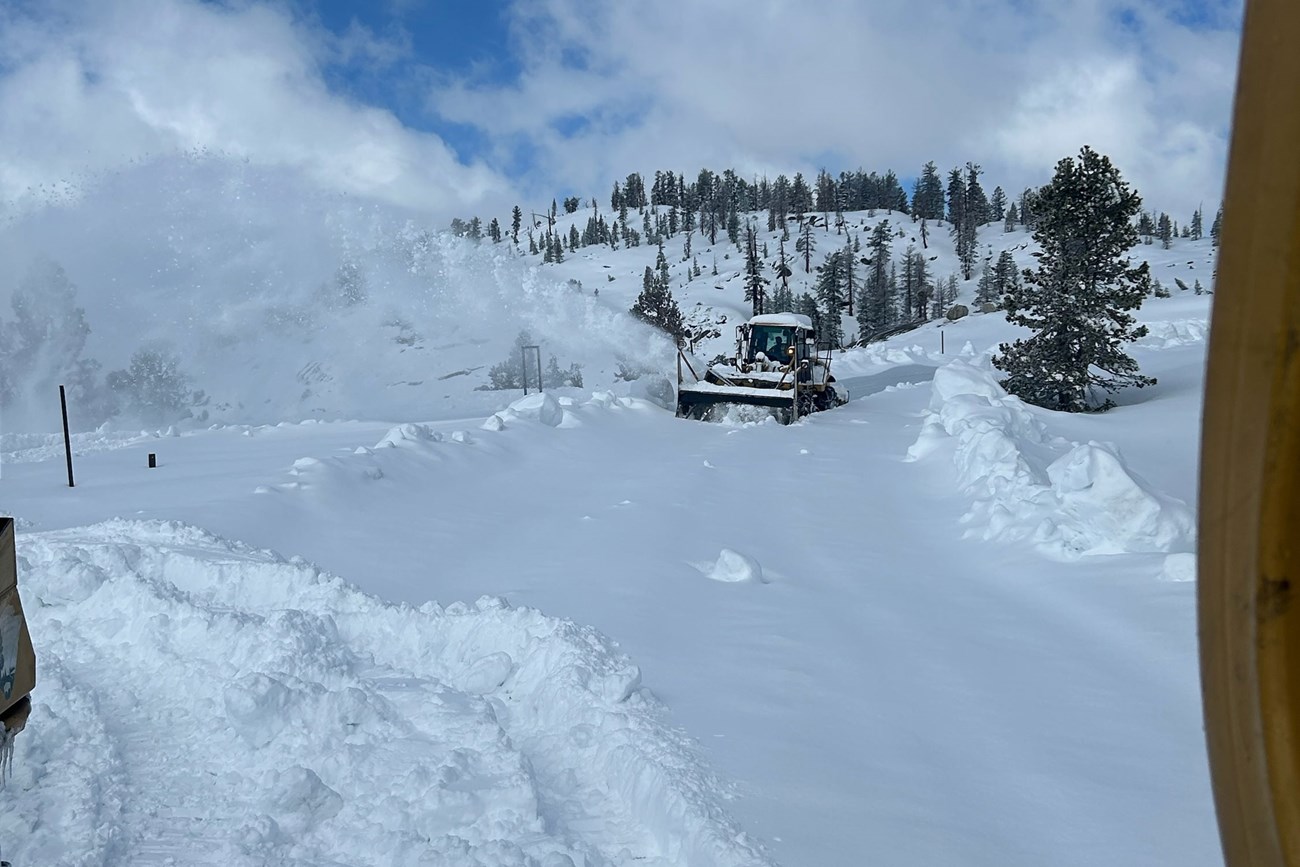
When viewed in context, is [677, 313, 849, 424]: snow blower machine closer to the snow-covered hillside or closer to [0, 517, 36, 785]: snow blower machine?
the snow-covered hillside

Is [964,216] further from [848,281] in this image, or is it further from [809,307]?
[809,307]

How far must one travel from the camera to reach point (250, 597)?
6.71 metres

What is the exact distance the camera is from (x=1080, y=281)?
2223cm

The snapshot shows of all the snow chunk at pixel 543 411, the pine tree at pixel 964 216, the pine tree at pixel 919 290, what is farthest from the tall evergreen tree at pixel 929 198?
the snow chunk at pixel 543 411

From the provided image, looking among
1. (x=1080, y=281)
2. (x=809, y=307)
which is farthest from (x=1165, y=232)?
(x=1080, y=281)

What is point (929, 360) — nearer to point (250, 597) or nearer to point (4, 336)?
point (4, 336)

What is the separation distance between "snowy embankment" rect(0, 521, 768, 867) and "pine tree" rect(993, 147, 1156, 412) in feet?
66.0

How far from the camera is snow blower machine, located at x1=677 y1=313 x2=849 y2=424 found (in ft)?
59.5

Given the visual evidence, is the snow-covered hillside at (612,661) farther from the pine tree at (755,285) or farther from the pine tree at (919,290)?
the pine tree at (919,290)

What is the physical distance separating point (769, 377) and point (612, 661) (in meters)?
14.5

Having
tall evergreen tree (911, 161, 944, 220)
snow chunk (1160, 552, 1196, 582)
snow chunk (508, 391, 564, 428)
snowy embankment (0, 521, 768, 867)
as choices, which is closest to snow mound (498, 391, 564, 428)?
snow chunk (508, 391, 564, 428)

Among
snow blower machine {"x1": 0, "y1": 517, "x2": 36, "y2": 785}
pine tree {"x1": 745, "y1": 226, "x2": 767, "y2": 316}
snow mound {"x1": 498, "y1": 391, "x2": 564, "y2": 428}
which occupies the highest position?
pine tree {"x1": 745, "y1": 226, "x2": 767, "y2": 316}

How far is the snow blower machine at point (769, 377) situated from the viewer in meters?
18.1

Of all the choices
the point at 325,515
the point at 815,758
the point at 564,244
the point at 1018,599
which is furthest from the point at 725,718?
the point at 564,244
